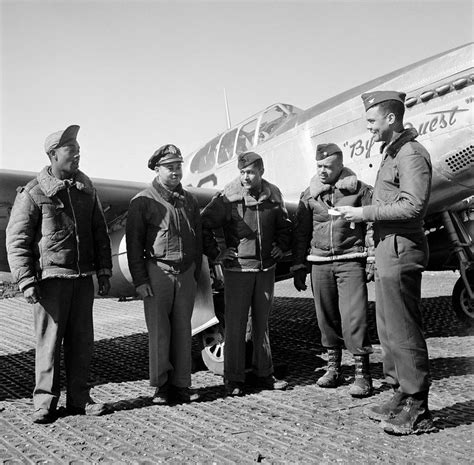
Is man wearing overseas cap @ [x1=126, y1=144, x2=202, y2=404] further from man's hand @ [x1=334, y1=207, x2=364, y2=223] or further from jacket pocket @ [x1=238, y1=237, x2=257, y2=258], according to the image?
man's hand @ [x1=334, y1=207, x2=364, y2=223]

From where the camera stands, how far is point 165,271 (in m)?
4.29

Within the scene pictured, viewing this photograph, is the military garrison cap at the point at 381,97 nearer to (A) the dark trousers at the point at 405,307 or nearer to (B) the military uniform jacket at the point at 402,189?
(B) the military uniform jacket at the point at 402,189

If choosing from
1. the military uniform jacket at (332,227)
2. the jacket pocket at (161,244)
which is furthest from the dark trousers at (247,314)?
the jacket pocket at (161,244)

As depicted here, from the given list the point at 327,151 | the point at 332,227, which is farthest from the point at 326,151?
the point at 332,227

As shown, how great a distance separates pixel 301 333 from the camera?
7.00 meters

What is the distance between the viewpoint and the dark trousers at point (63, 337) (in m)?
3.90

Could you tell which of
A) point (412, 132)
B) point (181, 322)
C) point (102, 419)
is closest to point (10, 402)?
point (102, 419)

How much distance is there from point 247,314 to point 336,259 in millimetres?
842

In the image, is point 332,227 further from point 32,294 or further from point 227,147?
point 227,147

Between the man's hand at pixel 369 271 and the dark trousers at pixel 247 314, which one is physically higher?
the man's hand at pixel 369 271

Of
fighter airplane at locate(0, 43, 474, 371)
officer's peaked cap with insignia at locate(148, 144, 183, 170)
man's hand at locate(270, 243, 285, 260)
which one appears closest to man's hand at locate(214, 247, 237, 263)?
man's hand at locate(270, 243, 285, 260)

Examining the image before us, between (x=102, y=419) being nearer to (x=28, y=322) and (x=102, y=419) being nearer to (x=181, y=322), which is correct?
(x=181, y=322)

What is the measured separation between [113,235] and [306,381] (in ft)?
7.98

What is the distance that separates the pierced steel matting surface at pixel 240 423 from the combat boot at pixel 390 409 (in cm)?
6
